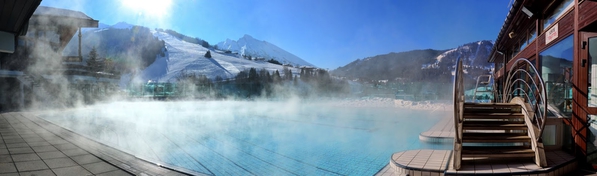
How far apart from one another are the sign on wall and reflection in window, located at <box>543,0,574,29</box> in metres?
0.12

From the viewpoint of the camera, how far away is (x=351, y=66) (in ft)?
188

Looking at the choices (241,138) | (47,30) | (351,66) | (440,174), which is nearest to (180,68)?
(351,66)

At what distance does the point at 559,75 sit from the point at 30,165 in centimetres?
573

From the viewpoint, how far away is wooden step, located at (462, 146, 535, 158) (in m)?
2.68

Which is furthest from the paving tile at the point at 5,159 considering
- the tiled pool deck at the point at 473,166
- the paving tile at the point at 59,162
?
the tiled pool deck at the point at 473,166

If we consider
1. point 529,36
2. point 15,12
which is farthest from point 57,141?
point 529,36

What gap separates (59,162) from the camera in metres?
2.83

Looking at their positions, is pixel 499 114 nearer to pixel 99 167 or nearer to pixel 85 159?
pixel 99 167

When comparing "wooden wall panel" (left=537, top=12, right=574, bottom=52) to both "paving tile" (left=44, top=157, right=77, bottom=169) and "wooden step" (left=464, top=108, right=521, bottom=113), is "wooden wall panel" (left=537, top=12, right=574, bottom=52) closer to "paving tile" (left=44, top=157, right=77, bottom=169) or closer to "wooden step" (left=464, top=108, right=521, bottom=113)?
"wooden step" (left=464, top=108, right=521, bottom=113)

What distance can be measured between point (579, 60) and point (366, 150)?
3.34 metres

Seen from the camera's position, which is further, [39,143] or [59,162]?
[39,143]

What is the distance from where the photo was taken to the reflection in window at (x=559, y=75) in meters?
2.98

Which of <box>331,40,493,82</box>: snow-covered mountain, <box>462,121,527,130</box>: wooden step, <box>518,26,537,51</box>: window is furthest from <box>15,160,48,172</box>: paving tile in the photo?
<box>331,40,493,82</box>: snow-covered mountain

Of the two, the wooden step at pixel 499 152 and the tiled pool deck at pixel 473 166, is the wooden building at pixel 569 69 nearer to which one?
the tiled pool deck at pixel 473 166
